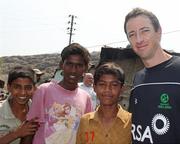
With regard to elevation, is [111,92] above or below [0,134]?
above

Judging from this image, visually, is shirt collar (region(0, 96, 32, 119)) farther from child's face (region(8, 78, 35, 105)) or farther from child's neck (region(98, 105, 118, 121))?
child's neck (region(98, 105, 118, 121))

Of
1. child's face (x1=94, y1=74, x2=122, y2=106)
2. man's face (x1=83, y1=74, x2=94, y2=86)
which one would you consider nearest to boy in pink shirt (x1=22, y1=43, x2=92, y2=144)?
child's face (x1=94, y1=74, x2=122, y2=106)

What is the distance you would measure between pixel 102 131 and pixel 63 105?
50 cm

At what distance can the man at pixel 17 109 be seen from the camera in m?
3.63

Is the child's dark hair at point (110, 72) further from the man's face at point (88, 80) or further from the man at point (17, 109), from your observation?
the man's face at point (88, 80)

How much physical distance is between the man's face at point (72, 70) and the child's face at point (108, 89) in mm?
353

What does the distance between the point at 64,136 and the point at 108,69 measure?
76 centimetres

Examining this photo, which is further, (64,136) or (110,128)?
(64,136)

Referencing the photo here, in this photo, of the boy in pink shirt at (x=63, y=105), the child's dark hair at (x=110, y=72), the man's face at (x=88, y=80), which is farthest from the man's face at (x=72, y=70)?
the man's face at (x=88, y=80)

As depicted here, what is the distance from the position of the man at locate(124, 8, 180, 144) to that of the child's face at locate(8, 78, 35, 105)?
1.27m

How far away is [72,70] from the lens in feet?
12.6

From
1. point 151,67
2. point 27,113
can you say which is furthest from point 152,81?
point 27,113

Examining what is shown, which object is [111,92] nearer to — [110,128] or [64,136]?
[110,128]

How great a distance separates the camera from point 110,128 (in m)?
3.47
